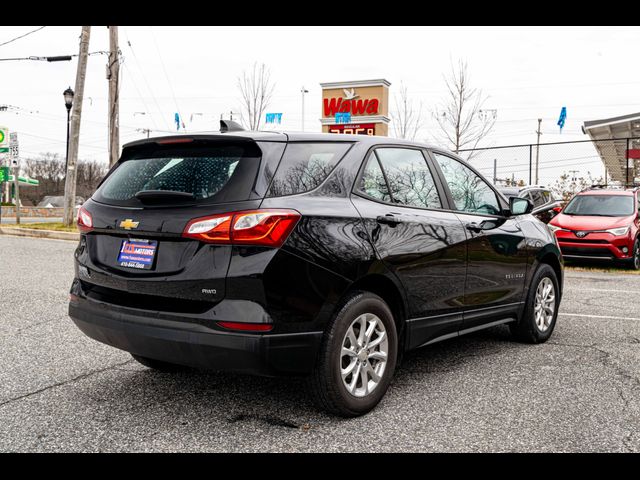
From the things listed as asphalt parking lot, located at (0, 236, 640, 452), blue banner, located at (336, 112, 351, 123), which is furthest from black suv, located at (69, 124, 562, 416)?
blue banner, located at (336, 112, 351, 123)

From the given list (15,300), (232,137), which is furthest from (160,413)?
(15,300)

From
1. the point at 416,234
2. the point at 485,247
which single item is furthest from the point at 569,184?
the point at 416,234

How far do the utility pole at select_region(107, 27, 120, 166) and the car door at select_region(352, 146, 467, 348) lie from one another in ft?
56.2

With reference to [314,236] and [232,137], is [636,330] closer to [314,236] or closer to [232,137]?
[314,236]

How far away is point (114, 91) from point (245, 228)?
18759 mm

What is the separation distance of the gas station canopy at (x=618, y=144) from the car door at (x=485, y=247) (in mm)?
16339

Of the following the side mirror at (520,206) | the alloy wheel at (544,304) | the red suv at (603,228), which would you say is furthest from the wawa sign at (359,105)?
the side mirror at (520,206)

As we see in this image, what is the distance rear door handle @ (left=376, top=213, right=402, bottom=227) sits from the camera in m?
3.91

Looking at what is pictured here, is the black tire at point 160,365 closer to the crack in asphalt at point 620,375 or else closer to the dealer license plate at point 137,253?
the dealer license plate at point 137,253

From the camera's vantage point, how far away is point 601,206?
46.1 feet

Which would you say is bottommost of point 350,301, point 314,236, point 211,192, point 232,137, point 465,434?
point 465,434

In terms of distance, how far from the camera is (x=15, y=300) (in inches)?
295

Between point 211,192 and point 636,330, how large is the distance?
193 inches

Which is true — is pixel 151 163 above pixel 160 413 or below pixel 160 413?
above
